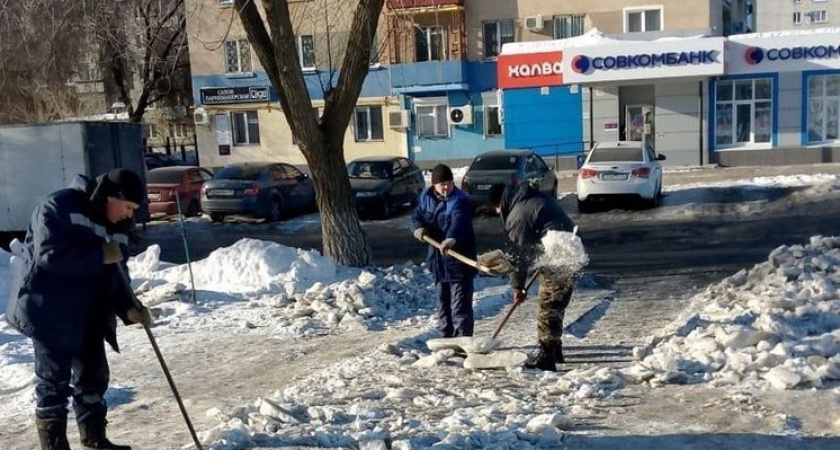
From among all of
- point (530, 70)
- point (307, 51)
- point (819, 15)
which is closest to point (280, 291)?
point (530, 70)

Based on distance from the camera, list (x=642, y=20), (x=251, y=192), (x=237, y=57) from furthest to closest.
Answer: (x=237, y=57)
(x=642, y=20)
(x=251, y=192)

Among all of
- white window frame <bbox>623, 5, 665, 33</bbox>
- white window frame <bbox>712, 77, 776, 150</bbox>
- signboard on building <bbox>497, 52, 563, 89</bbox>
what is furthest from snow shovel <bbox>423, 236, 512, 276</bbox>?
white window frame <bbox>623, 5, 665, 33</bbox>

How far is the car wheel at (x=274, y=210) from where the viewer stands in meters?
22.7

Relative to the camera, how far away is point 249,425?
18.9ft

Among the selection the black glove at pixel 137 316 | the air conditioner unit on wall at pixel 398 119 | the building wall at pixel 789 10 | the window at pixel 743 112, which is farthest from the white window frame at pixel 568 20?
the building wall at pixel 789 10

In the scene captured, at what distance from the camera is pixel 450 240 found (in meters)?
7.83

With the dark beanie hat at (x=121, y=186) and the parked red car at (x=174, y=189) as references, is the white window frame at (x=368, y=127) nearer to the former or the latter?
the parked red car at (x=174, y=189)

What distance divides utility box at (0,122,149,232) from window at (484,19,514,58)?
57.3 feet

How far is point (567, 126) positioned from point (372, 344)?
24455 millimetres

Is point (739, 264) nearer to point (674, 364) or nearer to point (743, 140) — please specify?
point (674, 364)

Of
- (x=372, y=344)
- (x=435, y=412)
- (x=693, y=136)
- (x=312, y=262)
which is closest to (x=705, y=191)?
(x=693, y=136)

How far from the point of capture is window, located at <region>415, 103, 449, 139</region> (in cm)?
3441

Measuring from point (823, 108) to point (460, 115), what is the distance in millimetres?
12780

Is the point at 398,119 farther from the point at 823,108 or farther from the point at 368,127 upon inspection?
the point at 823,108
